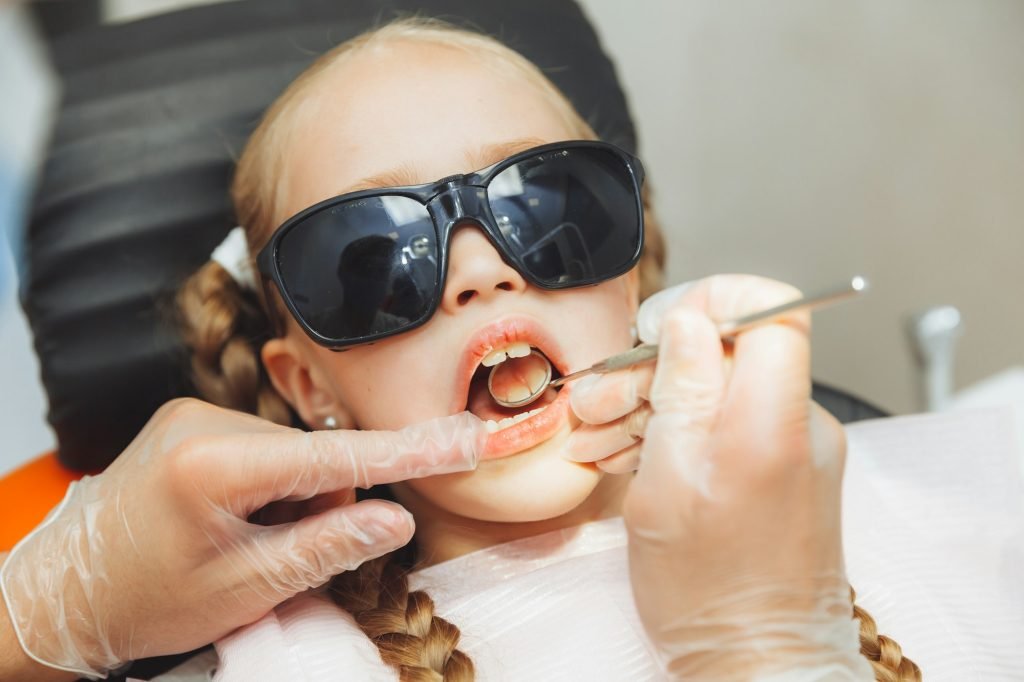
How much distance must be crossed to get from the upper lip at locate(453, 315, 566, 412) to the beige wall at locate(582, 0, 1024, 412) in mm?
1313

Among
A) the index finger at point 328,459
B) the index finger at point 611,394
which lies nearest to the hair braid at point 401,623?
the index finger at point 328,459

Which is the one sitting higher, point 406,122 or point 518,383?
point 406,122

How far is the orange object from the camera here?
1413 millimetres

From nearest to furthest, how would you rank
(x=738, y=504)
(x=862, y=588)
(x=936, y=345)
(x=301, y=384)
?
1. (x=738, y=504)
2. (x=862, y=588)
3. (x=301, y=384)
4. (x=936, y=345)

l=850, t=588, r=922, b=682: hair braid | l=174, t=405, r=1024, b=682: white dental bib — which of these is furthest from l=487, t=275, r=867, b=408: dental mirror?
l=850, t=588, r=922, b=682: hair braid

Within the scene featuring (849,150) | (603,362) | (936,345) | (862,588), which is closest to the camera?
(603,362)

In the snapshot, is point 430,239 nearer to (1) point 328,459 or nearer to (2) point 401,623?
(1) point 328,459

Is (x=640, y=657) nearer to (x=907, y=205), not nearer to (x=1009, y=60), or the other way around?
(x=907, y=205)

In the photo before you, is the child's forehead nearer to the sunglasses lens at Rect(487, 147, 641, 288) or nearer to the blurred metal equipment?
the sunglasses lens at Rect(487, 147, 641, 288)

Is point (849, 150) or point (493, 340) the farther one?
point (849, 150)

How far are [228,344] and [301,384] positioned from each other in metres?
0.17

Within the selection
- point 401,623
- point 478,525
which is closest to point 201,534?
point 401,623

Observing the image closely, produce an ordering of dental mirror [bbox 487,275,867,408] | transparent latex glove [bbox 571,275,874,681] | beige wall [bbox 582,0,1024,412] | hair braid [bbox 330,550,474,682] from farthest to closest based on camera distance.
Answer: beige wall [bbox 582,0,1024,412]
hair braid [bbox 330,550,474,682]
transparent latex glove [bbox 571,275,874,681]
dental mirror [bbox 487,275,867,408]

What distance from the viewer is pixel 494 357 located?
3.44 ft
